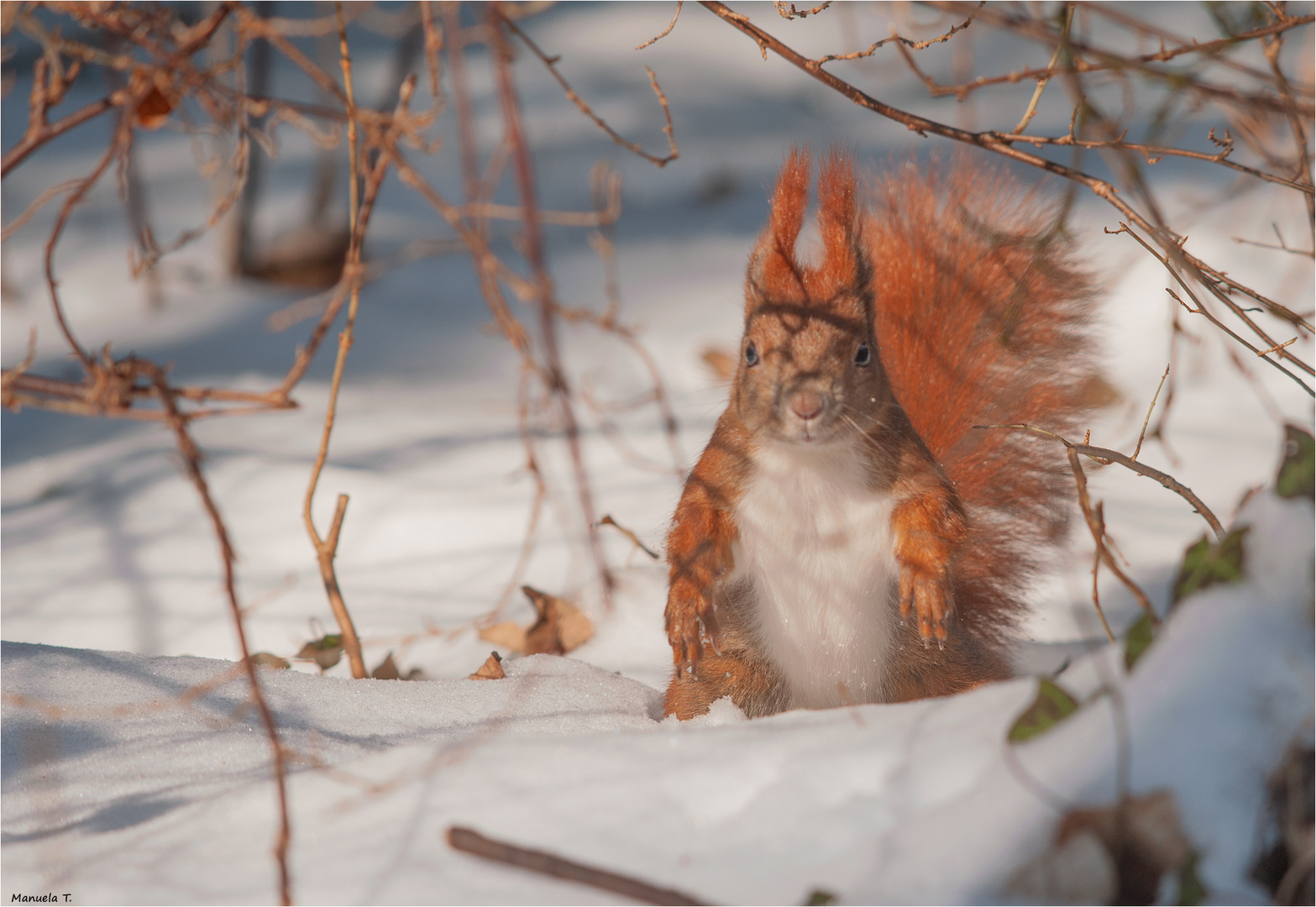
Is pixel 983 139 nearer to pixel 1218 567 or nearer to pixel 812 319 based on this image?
pixel 812 319

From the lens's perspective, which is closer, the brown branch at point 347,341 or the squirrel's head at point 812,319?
the brown branch at point 347,341

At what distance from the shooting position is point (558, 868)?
760mm

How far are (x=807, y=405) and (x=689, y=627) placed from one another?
0.33 m

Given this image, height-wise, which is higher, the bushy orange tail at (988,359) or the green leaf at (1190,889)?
the bushy orange tail at (988,359)

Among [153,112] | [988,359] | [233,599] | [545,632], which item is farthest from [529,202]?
[545,632]

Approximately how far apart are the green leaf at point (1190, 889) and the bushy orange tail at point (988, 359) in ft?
2.93

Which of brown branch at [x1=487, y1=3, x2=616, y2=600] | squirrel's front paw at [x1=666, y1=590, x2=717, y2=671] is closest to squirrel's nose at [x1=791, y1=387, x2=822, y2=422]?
squirrel's front paw at [x1=666, y1=590, x2=717, y2=671]

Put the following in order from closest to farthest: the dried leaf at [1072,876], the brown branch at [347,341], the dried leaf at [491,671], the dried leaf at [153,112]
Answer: the dried leaf at [1072,876], the brown branch at [347,341], the dried leaf at [153,112], the dried leaf at [491,671]

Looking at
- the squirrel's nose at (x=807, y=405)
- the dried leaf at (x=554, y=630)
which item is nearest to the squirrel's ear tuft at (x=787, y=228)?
the squirrel's nose at (x=807, y=405)

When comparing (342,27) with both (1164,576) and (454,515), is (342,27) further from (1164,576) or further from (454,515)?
(1164,576)

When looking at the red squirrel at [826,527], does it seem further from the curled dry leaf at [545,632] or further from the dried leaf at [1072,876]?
the dried leaf at [1072,876]

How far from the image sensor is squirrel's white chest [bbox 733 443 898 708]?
1.44 meters

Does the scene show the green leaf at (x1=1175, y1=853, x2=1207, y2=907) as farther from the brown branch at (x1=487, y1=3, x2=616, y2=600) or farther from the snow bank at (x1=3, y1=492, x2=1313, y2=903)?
the brown branch at (x1=487, y1=3, x2=616, y2=600)

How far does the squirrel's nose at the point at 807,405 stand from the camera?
4.51ft
